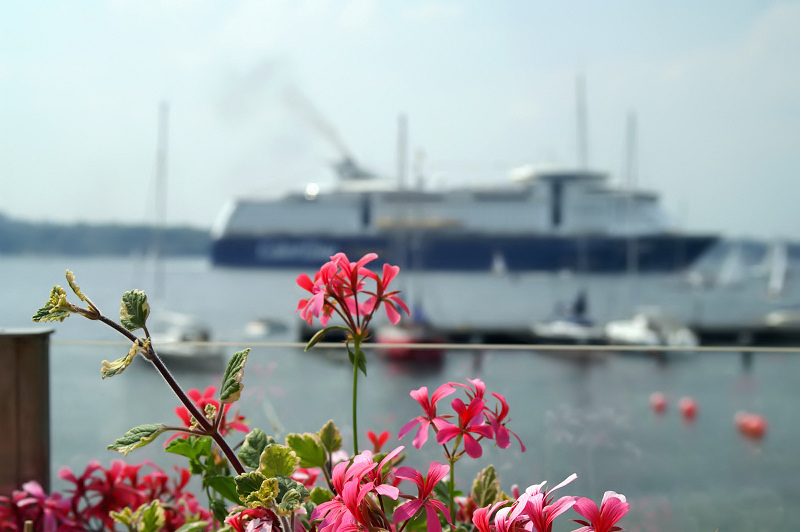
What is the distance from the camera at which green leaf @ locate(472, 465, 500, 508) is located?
560 millimetres

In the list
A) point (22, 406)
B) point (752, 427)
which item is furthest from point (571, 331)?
point (22, 406)

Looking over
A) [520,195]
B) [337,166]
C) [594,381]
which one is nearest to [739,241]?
[520,195]

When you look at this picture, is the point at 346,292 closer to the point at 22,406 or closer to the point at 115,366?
the point at 115,366

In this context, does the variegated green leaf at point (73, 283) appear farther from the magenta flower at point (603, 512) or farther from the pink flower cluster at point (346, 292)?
the magenta flower at point (603, 512)

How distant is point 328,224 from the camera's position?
31422 mm

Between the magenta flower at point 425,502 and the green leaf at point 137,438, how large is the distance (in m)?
0.14

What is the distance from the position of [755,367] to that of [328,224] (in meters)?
30.6

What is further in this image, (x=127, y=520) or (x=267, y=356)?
(x=267, y=356)

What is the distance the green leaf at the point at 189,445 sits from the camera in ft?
1.68

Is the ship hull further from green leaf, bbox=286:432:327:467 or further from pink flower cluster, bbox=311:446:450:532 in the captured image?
pink flower cluster, bbox=311:446:450:532

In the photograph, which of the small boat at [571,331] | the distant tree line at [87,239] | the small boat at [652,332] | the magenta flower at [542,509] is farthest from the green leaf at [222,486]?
the distant tree line at [87,239]

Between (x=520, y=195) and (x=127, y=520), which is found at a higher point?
(x=520, y=195)

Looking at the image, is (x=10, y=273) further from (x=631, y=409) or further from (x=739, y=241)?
(x=631, y=409)

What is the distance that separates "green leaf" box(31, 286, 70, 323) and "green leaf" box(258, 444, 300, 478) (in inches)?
5.5
